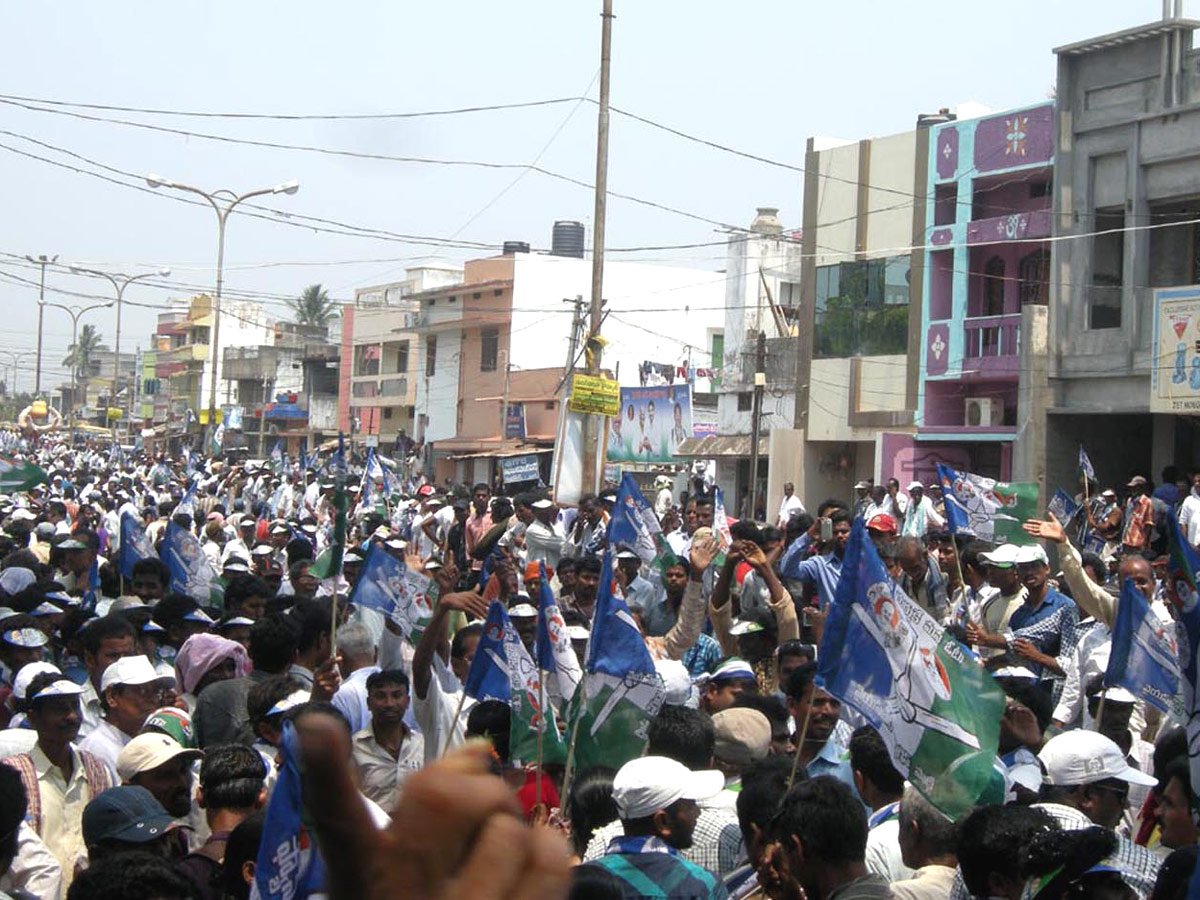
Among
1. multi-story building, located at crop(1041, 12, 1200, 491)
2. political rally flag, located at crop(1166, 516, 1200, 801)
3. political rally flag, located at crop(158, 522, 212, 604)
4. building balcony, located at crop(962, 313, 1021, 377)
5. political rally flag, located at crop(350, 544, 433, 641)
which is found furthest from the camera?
building balcony, located at crop(962, 313, 1021, 377)

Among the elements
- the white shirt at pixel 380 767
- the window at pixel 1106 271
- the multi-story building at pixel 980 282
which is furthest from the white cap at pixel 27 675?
the multi-story building at pixel 980 282

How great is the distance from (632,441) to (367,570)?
2945 cm

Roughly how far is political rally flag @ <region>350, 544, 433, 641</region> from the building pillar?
19690 mm

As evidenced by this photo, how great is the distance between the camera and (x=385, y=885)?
4.71 ft

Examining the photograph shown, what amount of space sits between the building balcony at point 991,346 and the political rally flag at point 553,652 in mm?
22181

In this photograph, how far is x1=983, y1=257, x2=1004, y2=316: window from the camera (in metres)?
30.0

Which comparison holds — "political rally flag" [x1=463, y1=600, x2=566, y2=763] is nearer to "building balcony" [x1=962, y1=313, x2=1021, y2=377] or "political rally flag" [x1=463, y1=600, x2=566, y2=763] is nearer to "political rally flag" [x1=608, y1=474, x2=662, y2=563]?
"political rally flag" [x1=608, y1=474, x2=662, y2=563]

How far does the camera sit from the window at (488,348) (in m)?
53.4

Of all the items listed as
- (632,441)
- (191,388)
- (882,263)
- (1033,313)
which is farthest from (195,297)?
(1033,313)

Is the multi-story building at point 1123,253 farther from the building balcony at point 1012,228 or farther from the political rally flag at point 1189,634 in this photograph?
the political rally flag at point 1189,634

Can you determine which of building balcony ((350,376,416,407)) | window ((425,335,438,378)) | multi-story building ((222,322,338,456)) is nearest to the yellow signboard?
window ((425,335,438,378))

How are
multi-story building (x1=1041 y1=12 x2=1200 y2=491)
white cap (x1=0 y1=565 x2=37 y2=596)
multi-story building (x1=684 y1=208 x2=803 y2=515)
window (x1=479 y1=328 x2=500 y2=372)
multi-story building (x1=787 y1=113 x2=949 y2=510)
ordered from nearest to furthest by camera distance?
white cap (x1=0 y1=565 x2=37 y2=596) < multi-story building (x1=1041 y1=12 x2=1200 y2=491) < multi-story building (x1=787 y1=113 x2=949 y2=510) < multi-story building (x1=684 y1=208 x2=803 y2=515) < window (x1=479 y1=328 x2=500 y2=372)

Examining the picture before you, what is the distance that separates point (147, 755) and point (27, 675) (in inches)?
42.4

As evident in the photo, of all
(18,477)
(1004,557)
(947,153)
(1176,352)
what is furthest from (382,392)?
(1004,557)
